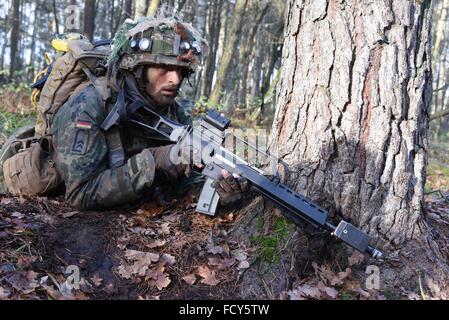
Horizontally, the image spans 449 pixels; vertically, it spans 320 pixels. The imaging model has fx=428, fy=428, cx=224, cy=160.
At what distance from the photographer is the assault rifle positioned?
288cm

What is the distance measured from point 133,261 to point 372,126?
78.3 inches

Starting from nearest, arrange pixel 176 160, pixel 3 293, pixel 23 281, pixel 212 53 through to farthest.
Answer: pixel 3 293 → pixel 23 281 → pixel 176 160 → pixel 212 53

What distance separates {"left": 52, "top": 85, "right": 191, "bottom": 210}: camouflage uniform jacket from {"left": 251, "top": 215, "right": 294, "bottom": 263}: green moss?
104cm

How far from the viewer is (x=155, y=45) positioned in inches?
156

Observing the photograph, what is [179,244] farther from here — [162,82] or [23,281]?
[162,82]

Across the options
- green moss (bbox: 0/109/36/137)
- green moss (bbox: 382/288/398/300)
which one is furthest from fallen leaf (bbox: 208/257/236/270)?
green moss (bbox: 0/109/36/137)

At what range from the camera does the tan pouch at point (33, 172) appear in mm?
4020

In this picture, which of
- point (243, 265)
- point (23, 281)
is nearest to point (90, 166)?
point (23, 281)

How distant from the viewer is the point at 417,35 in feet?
10.3

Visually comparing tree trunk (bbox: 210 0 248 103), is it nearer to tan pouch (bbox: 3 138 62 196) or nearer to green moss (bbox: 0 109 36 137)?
green moss (bbox: 0 109 36 137)

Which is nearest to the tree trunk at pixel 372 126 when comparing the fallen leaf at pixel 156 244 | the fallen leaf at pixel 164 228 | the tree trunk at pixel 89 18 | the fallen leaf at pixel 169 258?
the fallen leaf at pixel 169 258

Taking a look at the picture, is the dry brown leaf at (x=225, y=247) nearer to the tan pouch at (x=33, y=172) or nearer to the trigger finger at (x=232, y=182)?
the trigger finger at (x=232, y=182)
